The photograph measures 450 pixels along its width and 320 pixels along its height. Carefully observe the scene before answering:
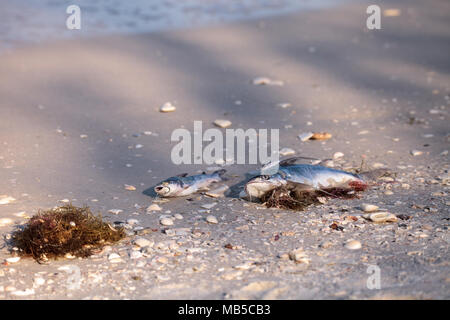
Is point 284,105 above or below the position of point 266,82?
below

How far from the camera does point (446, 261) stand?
3.67 meters

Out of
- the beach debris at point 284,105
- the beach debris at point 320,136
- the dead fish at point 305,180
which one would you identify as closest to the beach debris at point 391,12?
the beach debris at point 284,105

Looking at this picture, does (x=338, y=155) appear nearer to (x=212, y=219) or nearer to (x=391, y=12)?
(x=212, y=219)

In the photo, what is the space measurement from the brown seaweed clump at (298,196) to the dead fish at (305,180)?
3cm

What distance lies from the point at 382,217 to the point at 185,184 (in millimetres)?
1692

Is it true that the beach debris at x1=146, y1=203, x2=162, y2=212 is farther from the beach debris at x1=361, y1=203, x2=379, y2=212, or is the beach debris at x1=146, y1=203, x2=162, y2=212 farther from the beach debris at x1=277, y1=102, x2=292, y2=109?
the beach debris at x1=277, y1=102, x2=292, y2=109

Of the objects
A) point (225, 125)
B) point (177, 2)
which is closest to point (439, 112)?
point (225, 125)

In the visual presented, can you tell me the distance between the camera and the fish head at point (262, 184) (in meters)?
4.73

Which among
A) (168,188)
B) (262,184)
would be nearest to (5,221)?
(168,188)

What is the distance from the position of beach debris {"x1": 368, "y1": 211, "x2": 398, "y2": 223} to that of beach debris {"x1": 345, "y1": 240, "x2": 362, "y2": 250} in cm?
42

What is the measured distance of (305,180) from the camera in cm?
486

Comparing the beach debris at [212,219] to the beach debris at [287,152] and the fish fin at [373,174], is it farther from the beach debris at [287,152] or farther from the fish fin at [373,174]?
the beach debris at [287,152]

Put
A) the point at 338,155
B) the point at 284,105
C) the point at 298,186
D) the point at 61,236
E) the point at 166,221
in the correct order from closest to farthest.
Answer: the point at 61,236, the point at 166,221, the point at 298,186, the point at 338,155, the point at 284,105

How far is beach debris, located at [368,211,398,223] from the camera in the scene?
436 cm
